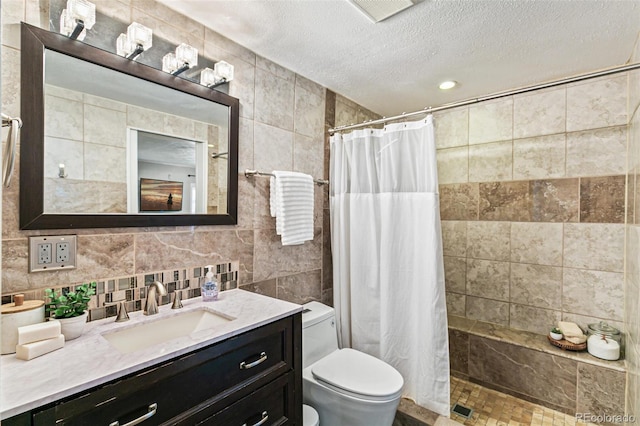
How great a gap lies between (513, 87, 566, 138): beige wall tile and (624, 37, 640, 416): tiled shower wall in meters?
0.40

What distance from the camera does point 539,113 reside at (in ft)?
8.66

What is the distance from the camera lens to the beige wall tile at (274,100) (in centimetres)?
212

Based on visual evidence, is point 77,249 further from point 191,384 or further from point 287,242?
point 287,242

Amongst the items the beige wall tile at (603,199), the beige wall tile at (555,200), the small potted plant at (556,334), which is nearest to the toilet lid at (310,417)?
the small potted plant at (556,334)

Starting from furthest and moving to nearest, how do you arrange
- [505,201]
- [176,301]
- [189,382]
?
1. [505,201]
2. [176,301]
3. [189,382]

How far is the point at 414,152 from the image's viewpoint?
2158 millimetres

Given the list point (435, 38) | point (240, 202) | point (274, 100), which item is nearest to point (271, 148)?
point (274, 100)

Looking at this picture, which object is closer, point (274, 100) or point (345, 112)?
point (274, 100)

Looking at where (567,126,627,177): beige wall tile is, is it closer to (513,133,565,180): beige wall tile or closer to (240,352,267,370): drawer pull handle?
(513,133,565,180): beige wall tile

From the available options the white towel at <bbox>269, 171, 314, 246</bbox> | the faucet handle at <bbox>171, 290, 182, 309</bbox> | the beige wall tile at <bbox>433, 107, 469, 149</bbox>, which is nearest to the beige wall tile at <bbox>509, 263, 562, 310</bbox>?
the beige wall tile at <bbox>433, 107, 469, 149</bbox>

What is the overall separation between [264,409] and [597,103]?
112 inches

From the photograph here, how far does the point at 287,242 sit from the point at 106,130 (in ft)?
3.63

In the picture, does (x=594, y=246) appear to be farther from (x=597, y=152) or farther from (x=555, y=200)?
(x=597, y=152)

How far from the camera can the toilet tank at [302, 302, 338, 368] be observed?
2.03m
